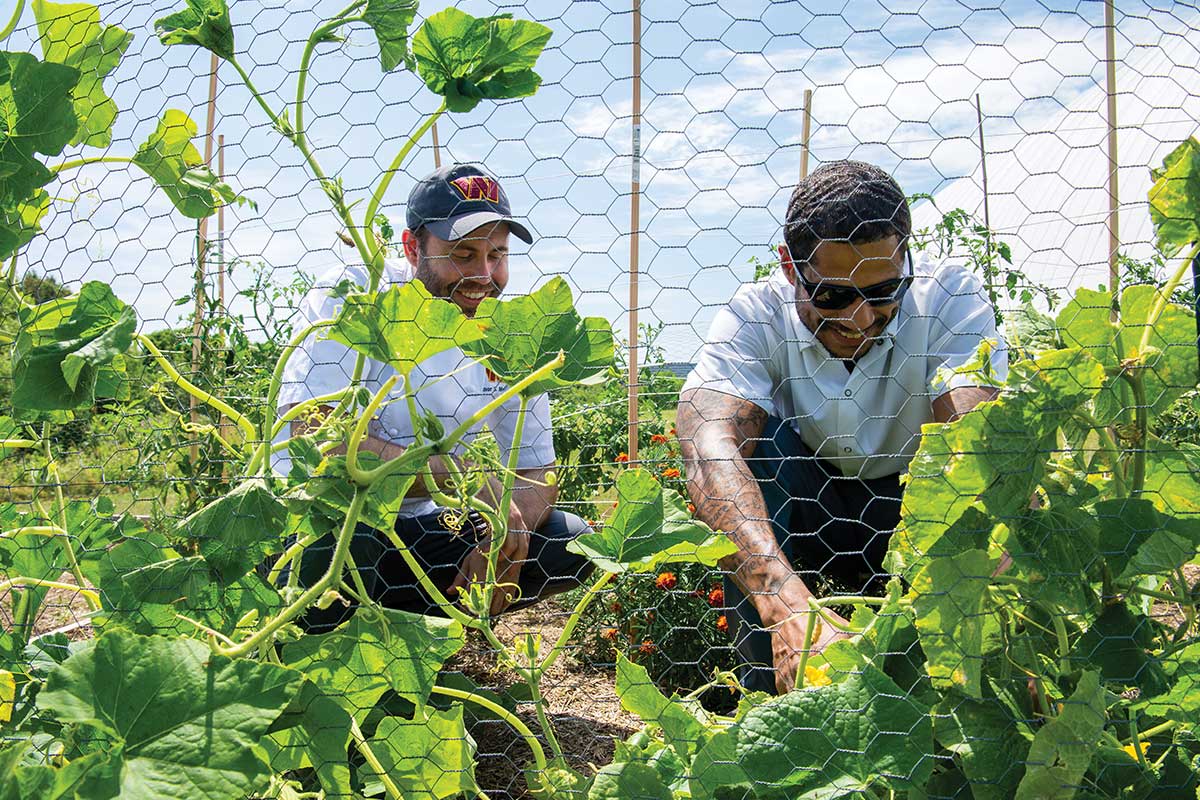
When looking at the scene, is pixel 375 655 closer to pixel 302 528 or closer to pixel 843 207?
pixel 302 528

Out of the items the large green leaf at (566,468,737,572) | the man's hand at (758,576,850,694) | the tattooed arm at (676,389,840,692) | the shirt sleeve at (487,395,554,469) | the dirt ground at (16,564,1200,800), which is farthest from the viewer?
Answer: the shirt sleeve at (487,395,554,469)

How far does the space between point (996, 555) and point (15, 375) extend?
123 cm

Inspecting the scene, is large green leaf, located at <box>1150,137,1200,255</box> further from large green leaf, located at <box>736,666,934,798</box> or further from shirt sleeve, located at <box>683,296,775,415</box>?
shirt sleeve, located at <box>683,296,775,415</box>

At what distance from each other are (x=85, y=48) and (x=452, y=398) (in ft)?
4.41

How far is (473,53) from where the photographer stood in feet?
4.06

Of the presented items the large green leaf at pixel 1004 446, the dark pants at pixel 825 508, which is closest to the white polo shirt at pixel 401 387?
the dark pants at pixel 825 508

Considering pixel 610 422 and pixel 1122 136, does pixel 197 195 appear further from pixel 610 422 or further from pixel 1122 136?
pixel 1122 136

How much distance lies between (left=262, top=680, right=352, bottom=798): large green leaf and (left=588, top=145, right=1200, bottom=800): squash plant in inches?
13.0

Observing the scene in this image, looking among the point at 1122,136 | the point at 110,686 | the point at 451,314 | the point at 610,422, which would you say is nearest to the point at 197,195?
the point at 451,314

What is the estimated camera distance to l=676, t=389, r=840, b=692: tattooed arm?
163cm

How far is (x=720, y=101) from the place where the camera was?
1209 mm

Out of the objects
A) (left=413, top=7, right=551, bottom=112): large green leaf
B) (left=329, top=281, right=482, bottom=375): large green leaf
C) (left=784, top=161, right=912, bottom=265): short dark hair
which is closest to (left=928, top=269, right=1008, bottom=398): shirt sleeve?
(left=784, top=161, right=912, bottom=265): short dark hair

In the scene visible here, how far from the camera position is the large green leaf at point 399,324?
113 cm

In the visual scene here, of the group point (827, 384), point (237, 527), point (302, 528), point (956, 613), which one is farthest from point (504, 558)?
point (956, 613)
